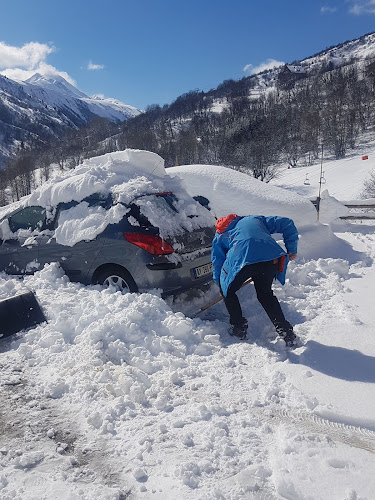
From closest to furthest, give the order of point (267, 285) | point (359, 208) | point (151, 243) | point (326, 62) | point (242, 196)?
point (267, 285) < point (151, 243) < point (242, 196) < point (359, 208) < point (326, 62)

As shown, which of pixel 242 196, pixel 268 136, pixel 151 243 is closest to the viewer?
pixel 151 243

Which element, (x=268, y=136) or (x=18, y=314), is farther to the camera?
(x=268, y=136)

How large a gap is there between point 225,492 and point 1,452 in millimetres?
1478

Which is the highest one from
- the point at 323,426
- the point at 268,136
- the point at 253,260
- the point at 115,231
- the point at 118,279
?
the point at 268,136

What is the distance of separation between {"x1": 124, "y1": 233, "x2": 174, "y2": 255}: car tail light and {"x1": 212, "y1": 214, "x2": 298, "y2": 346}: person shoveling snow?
0.70m

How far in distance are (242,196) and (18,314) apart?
6.58 metres

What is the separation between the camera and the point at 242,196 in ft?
30.4

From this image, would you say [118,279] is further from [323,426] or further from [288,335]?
[323,426]

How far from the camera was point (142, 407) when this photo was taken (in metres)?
2.67

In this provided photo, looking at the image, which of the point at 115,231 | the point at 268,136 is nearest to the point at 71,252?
the point at 115,231

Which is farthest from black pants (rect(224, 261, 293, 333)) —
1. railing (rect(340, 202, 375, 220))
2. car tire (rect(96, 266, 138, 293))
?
railing (rect(340, 202, 375, 220))

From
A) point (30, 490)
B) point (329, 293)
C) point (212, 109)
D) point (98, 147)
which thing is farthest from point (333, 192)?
point (212, 109)

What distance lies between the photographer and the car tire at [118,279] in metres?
4.45

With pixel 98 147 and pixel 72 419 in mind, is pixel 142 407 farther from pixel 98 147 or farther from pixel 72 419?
pixel 98 147
